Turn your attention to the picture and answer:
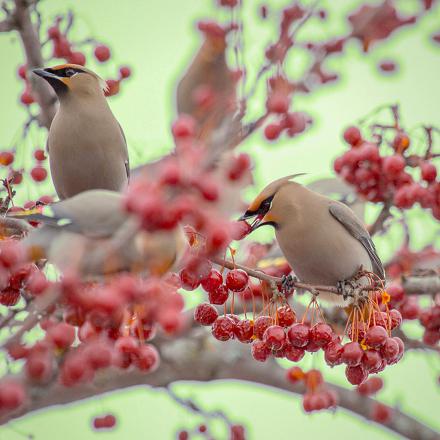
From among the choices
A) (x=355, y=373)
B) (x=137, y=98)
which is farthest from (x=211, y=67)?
(x=355, y=373)

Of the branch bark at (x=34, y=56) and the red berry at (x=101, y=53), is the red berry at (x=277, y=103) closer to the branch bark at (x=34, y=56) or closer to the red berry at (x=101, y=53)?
the branch bark at (x=34, y=56)

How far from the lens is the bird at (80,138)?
2.38m

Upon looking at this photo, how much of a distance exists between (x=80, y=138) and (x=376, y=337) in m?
1.03

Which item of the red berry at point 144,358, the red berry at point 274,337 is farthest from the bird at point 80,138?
the red berry at point 144,358

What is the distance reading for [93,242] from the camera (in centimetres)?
154

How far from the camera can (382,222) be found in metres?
2.86

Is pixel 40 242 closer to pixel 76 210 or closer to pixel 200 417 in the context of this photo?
pixel 76 210

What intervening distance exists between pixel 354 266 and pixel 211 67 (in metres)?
1.24

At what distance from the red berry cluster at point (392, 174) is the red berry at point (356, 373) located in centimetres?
79

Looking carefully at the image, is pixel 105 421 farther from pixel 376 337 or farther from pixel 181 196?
pixel 181 196

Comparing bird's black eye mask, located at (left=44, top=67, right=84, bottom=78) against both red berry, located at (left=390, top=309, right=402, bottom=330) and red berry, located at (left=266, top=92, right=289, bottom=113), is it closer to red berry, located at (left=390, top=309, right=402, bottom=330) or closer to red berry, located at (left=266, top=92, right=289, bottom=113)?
red berry, located at (left=266, top=92, right=289, bottom=113)

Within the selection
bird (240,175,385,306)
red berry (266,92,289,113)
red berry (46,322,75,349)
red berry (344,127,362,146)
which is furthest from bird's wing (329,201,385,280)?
red berry (46,322,75,349)

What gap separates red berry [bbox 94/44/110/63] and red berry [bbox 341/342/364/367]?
1.44 meters

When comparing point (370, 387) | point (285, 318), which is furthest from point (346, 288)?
point (370, 387)
